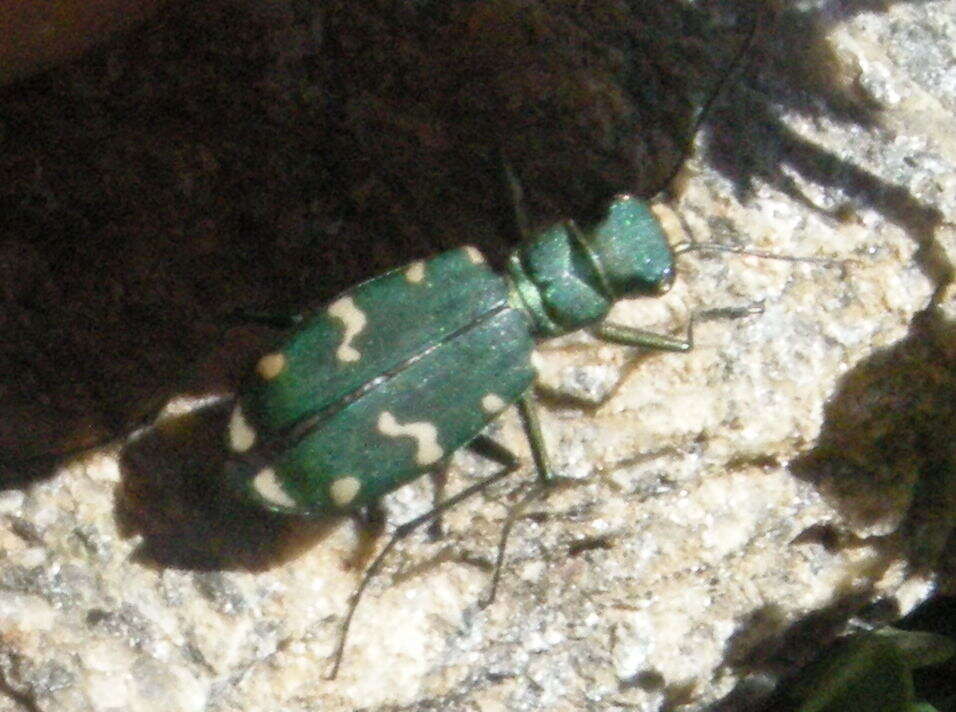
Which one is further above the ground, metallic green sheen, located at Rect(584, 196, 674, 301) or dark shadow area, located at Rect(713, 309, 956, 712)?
metallic green sheen, located at Rect(584, 196, 674, 301)

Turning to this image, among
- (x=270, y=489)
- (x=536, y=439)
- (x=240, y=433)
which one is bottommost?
(x=536, y=439)

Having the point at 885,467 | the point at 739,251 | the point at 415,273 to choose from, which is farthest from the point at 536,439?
the point at 885,467

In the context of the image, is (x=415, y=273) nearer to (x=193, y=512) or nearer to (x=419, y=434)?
(x=419, y=434)

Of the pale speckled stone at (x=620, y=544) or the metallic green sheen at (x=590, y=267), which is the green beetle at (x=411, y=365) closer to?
the metallic green sheen at (x=590, y=267)

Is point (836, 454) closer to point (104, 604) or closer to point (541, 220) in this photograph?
point (541, 220)

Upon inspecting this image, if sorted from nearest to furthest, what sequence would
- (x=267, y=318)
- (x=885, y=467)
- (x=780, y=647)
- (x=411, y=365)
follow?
(x=411, y=365)
(x=267, y=318)
(x=885, y=467)
(x=780, y=647)

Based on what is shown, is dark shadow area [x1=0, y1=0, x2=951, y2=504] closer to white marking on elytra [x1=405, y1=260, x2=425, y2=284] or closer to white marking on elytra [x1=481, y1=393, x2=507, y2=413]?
white marking on elytra [x1=405, y1=260, x2=425, y2=284]

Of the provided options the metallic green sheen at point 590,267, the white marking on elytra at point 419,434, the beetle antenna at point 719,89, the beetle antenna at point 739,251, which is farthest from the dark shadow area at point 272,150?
the white marking on elytra at point 419,434

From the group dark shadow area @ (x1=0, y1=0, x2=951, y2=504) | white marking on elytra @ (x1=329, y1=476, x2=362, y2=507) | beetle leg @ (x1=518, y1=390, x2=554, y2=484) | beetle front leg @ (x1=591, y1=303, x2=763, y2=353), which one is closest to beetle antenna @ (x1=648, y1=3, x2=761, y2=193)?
dark shadow area @ (x1=0, y1=0, x2=951, y2=504)
